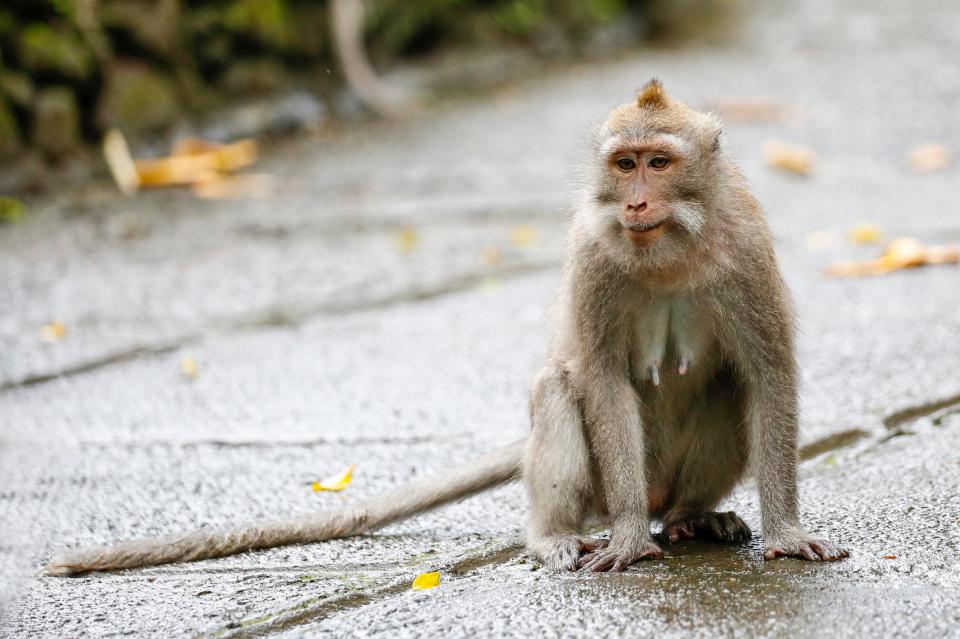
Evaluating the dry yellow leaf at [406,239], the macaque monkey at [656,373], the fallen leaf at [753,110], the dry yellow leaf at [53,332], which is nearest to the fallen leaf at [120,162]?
the dry yellow leaf at [406,239]

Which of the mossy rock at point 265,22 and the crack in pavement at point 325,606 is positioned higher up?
the mossy rock at point 265,22

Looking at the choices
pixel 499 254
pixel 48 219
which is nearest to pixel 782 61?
pixel 499 254

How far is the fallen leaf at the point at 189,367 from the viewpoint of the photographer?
5.73 metres

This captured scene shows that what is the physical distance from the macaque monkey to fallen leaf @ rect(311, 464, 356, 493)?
0.52m

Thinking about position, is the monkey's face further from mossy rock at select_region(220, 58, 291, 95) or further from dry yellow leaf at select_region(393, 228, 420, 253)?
mossy rock at select_region(220, 58, 291, 95)

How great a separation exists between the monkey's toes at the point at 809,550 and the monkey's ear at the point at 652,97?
4.42 ft

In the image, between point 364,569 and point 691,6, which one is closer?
point 364,569

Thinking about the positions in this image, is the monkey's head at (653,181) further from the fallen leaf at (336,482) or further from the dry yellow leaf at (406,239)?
the dry yellow leaf at (406,239)

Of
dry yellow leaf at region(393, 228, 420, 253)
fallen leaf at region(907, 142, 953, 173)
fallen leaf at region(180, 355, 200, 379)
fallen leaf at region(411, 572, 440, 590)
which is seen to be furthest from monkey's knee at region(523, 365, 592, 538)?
fallen leaf at region(907, 142, 953, 173)

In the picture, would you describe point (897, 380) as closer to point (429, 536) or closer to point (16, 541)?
point (429, 536)

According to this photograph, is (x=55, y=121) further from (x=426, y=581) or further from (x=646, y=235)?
(x=646, y=235)

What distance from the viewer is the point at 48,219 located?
25.5ft

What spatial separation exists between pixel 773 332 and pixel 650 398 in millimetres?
461

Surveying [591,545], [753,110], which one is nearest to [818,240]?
[753,110]
